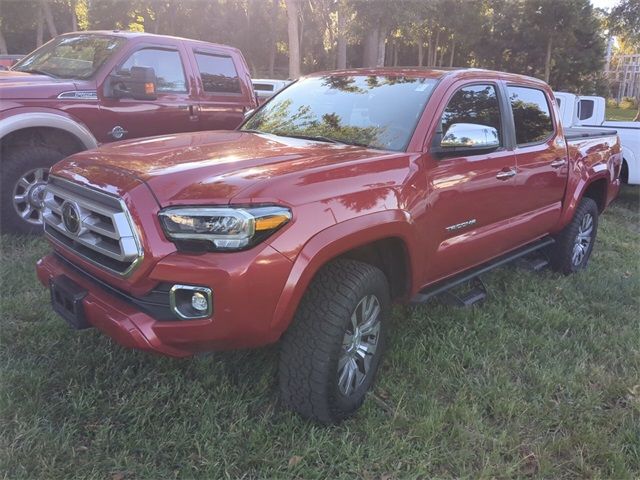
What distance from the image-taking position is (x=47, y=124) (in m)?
5.02

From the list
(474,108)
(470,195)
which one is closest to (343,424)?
(470,195)

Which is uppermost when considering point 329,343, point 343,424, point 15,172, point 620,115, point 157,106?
point 157,106

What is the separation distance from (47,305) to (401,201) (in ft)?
8.38

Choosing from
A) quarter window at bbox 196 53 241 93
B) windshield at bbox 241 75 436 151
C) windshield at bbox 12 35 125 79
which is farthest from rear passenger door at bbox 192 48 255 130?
windshield at bbox 241 75 436 151

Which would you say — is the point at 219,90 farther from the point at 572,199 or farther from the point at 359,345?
the point at 359,345

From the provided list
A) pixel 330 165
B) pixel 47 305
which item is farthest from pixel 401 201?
pixel 47 305

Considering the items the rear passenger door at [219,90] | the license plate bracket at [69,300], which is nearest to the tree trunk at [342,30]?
the rear passenger door at [219,90]

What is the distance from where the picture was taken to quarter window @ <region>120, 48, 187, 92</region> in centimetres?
579

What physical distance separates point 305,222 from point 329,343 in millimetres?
595

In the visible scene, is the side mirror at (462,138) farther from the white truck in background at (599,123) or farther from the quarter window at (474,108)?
the white truck in background at (599,123)

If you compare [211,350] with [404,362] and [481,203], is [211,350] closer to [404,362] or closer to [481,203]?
[404,362]

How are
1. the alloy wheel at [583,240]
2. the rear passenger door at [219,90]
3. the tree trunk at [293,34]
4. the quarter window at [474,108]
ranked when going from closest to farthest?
the quarter window at [474,108]
the alloy wheel at [583,240]
the rear passenger door at [219,90]
the tree trunk at [293,34]

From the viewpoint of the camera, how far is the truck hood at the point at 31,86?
486 cm

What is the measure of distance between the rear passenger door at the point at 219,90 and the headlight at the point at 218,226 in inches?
164
